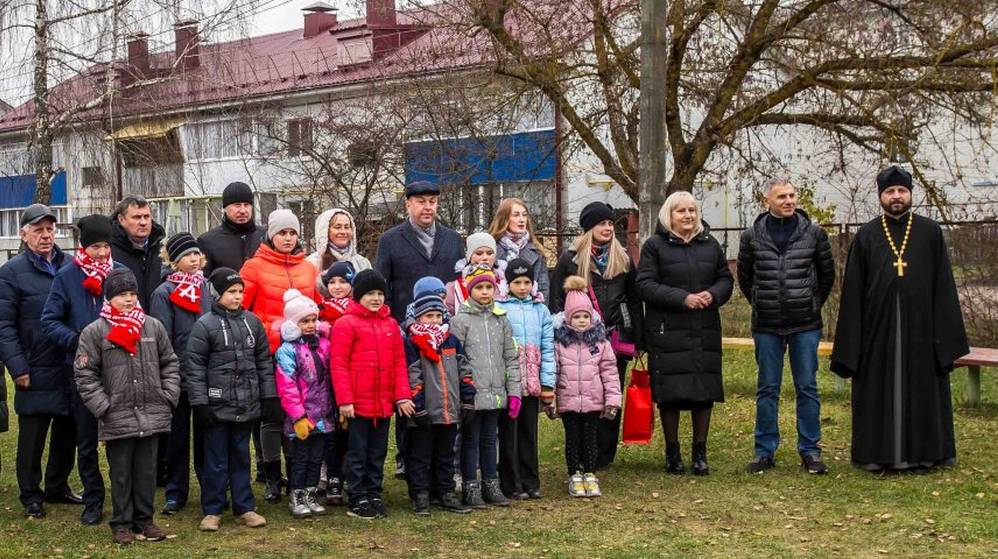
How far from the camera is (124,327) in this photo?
6969 mm

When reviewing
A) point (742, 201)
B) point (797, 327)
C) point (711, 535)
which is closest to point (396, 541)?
point (711, 535)

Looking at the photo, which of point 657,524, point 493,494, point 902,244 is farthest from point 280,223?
point 902,244

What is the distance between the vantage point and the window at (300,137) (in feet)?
69.4

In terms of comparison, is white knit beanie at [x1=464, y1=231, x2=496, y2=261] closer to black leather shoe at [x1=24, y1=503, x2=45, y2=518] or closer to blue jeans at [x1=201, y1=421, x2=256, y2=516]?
blue jeans at [x1=201, y1=421, x2=256, y2=516]

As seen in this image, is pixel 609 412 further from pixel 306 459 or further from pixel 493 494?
pixel 306 459

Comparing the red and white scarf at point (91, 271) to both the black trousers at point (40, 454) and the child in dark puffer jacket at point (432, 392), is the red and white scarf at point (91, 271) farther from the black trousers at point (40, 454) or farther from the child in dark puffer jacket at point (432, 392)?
the child in dark puffer jacket at point (432, 392)

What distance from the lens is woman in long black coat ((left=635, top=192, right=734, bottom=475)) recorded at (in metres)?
8.45

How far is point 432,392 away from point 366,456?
0.56m

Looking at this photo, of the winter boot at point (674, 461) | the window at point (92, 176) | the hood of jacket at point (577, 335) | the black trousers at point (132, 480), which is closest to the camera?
the black trousers at point (132, 480)

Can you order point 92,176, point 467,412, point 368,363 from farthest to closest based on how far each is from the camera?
point 92,176, point 467,412, point 368,363

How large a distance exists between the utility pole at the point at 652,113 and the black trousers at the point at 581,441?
9.43ft

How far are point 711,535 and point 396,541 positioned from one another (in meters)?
1.73

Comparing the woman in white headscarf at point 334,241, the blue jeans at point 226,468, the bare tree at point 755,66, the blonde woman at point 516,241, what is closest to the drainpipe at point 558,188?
the bare tree at point 755,66

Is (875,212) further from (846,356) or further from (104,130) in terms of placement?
(104,130)
